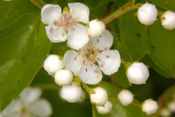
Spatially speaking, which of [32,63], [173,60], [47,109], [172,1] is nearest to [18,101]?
[47,109]

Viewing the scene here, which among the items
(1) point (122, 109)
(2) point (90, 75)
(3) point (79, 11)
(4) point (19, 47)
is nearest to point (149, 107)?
(1) point (122, 109)

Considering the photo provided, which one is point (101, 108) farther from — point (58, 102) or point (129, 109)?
point (58, 102)

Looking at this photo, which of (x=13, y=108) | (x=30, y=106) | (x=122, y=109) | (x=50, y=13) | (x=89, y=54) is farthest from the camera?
(x=30, y=106)

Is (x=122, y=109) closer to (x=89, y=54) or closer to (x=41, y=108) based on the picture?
(x=89, y=54)

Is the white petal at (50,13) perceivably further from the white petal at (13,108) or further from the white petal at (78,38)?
the white petal at (13,108)

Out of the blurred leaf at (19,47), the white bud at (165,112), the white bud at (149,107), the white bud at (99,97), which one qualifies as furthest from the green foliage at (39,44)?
the white bud at (165,112)

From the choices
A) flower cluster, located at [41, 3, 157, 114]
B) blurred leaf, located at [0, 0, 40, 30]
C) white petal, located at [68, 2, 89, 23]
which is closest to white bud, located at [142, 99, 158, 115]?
flower cluster, located at [41, 3, 157, 114]
